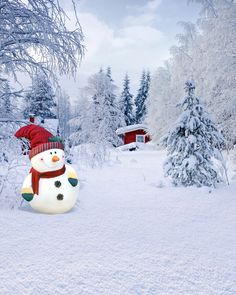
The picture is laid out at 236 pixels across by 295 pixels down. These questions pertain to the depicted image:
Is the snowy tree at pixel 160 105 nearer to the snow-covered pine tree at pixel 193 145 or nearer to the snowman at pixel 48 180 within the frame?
the snow-covered pine tree at pixel 193 145

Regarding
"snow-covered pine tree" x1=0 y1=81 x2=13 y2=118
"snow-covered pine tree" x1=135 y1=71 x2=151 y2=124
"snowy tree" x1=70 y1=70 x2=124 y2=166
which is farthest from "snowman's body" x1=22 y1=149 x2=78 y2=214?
"snow-covered pine tree" x1=135 y1=71 x2=151 y2=124

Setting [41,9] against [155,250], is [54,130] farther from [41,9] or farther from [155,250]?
[155,250]

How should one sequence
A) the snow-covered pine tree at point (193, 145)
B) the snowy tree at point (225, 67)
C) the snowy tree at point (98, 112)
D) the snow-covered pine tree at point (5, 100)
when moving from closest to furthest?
the snow-covered pine tree at point (5, 100) → the snow-covered pine tree at point (193, 145) → the snowy tree at point (225, 67) → the snowy tree at point (98, 112)

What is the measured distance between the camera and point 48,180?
216 inches

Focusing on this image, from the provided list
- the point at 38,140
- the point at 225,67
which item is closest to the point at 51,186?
the point at 38,140

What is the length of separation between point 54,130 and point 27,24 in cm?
221

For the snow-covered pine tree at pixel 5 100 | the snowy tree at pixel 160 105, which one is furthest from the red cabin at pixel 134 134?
the snow-covered pine tree at pixel 5 100

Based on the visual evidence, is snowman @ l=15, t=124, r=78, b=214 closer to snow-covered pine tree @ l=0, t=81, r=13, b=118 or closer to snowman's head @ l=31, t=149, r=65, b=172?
snowman's head @ l=31, t=149, r=65, b=172

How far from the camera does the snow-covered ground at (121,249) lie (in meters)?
3.16

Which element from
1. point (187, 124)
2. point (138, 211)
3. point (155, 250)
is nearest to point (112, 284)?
point (155, 250)

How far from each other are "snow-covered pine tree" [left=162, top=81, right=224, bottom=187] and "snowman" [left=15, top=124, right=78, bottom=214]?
480 centimetres

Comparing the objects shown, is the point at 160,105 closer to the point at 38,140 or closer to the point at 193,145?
the point at 193,145

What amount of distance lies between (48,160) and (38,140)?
1.44 feet

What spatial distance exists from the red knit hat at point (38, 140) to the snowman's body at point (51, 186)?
7 centimetres
